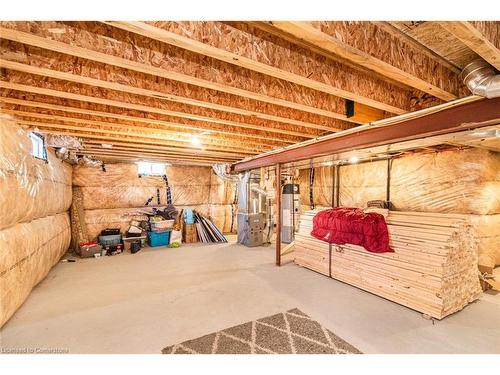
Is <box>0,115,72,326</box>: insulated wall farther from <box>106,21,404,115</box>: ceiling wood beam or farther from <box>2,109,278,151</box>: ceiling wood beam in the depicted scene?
<box>106,21,404,115</box>: ceiling wood beam

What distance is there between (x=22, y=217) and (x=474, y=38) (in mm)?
5121

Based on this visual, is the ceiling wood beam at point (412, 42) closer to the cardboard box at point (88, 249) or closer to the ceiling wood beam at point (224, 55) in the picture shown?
the ceiling wood beam at point (224, 55)

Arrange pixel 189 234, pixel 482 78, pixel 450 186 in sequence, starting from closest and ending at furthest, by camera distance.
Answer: pixel 482 78
pixel 450 186
pixel 189 234

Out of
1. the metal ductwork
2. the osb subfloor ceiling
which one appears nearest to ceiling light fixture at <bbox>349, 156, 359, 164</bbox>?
the osb subfloor ceiling

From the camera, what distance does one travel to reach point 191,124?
3338 millimetres

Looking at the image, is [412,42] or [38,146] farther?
[38,146]

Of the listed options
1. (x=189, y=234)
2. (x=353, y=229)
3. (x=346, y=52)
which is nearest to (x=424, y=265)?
(x=353, y=229)

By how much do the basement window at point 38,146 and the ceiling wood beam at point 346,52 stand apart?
14.4ft

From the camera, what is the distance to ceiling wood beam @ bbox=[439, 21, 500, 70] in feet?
4.06

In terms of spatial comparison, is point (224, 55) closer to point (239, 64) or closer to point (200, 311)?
point (239, 64)

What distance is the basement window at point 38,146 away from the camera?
3777mm

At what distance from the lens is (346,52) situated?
1.54m
